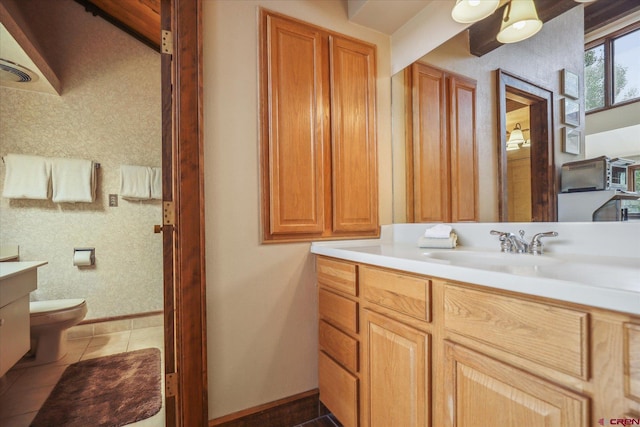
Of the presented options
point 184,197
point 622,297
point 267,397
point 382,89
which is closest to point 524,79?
point 382,89

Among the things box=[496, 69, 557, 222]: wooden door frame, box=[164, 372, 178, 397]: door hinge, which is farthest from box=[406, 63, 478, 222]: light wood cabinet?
box=[164, 372, 178, 397]: door hinge

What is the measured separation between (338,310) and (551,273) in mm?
878

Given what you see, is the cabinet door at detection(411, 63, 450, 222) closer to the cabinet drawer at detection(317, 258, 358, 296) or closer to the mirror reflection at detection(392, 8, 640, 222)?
the mirror reflection at detection(392, 8, 640, 222)

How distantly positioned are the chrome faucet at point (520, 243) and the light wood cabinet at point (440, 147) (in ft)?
0.66

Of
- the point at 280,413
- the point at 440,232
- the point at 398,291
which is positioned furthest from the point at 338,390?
the point at 440,232

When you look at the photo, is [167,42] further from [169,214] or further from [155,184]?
[155,184]

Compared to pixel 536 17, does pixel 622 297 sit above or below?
below

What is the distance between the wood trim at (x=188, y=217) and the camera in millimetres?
1246

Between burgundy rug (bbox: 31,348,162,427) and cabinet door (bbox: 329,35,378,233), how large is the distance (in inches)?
60.3

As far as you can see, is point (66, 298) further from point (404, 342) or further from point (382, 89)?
point (382, 89)

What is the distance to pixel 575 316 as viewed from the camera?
1.85 feet

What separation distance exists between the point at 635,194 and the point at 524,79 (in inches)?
23.6

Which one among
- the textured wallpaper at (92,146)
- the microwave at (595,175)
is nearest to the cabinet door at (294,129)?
the microwave at (595,175)

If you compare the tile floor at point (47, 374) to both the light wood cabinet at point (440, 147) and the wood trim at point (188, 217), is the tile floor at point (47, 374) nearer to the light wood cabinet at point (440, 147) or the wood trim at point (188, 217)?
the wood trim at point (188, 217)
